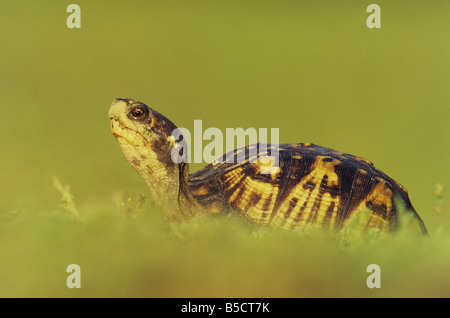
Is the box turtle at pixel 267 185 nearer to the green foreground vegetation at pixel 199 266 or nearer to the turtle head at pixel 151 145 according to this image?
the turtle head at pixel 151 145

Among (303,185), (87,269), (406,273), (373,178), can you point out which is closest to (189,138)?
(303,185)

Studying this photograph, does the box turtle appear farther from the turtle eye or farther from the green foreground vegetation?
the green foreground vegetation

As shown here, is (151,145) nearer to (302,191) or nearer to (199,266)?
(302,191)

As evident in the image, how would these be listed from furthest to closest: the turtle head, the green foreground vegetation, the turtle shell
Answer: the turtle head, the turtle shell, the green foreground vegetation

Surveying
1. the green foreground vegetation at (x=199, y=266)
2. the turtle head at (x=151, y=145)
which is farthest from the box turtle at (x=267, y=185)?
the green foreground vegetation at (x=199, y=266)

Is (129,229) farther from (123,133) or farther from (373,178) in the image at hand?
(373,178)

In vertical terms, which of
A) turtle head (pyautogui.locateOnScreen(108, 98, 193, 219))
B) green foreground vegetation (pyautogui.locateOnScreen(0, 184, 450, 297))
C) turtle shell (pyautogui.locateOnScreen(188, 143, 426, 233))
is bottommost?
green foreground vegetation (pyautogui.locateOnScreen(0, 184, 450, 297))

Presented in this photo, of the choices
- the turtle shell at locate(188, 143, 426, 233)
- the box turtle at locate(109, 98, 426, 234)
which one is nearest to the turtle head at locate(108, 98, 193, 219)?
the box turtle at locate(109, 98, 426, 234)

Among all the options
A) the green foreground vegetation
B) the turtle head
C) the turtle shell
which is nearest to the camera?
the green foreground vegetation
